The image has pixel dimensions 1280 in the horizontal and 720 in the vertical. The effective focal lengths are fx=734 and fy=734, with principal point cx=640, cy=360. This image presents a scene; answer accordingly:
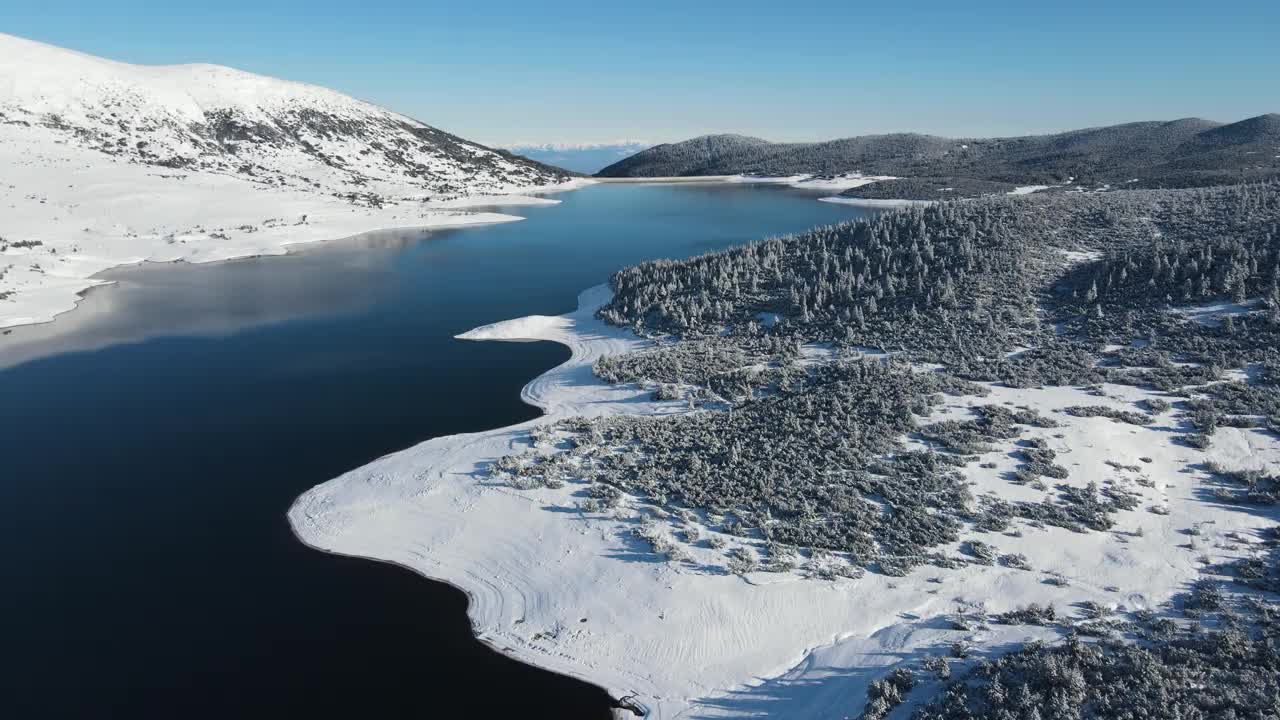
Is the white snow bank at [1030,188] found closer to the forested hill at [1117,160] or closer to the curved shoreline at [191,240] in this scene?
the forested hill at [1117,160]

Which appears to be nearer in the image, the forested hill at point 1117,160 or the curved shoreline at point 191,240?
the curved shoreline at point 191,240

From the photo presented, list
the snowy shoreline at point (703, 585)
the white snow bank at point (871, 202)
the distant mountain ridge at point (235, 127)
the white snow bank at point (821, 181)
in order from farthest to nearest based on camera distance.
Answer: the white snow bank at point (821, 181)
the white snow bank at point (871, 202)
the distant mountain ridge at point (235, 127)
the snowy shoreline at point (703, 585)

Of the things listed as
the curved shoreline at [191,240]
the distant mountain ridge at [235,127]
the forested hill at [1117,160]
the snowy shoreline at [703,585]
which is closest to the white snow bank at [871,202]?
the forested hill at [1117,160]

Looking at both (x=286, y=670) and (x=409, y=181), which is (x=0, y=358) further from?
(x=409, y=181)

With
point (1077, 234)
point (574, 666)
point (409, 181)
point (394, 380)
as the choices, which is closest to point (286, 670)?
point (574, 666)

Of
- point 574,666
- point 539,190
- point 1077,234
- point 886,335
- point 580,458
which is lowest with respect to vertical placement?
point 574,666

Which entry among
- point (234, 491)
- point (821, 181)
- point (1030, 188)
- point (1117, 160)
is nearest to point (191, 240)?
point (234, 491)

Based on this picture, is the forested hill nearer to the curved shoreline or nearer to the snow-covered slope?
the snow-covered slope
